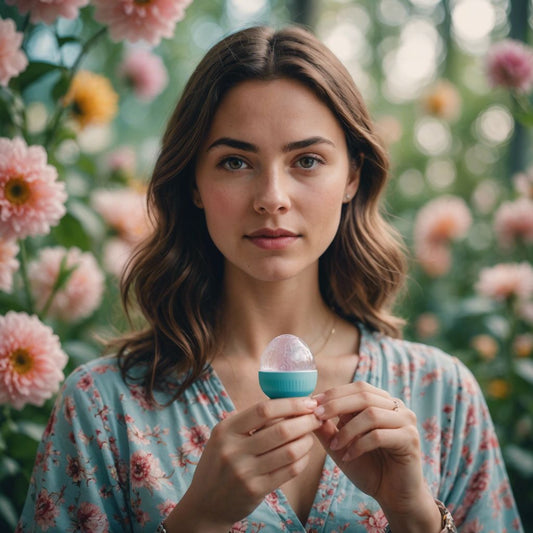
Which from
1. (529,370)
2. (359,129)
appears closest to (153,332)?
(359,129)

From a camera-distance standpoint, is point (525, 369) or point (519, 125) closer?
point (525, 369)

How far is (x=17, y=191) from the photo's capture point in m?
1.59

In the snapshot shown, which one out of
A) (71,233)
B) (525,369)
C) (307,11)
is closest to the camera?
(71,233)

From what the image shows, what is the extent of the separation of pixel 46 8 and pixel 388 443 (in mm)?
1372

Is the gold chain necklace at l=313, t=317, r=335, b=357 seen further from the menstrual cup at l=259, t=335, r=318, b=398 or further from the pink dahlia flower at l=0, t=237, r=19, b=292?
the pink dahlia flower at l=0, t=237, r=19, b=292

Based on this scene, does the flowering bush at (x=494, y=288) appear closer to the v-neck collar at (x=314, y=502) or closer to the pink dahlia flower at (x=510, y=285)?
the pink dahlia flower at (x=510, y=285)

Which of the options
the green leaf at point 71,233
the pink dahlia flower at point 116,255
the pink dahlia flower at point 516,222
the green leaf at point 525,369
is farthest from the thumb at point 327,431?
the pink dahlia flower at point 516,222

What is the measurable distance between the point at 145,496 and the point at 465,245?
2677 millimetres

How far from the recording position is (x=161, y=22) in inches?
67.2

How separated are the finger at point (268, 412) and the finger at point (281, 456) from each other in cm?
5

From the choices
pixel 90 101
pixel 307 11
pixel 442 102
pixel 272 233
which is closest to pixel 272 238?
pixel 272 233

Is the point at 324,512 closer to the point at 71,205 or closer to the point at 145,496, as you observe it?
the point at 145,496

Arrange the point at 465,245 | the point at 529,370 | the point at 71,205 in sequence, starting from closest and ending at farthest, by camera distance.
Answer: the point at 71,205, the point at 529,370, the point at 465,245

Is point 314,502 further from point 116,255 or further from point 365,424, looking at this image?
point 116,255
